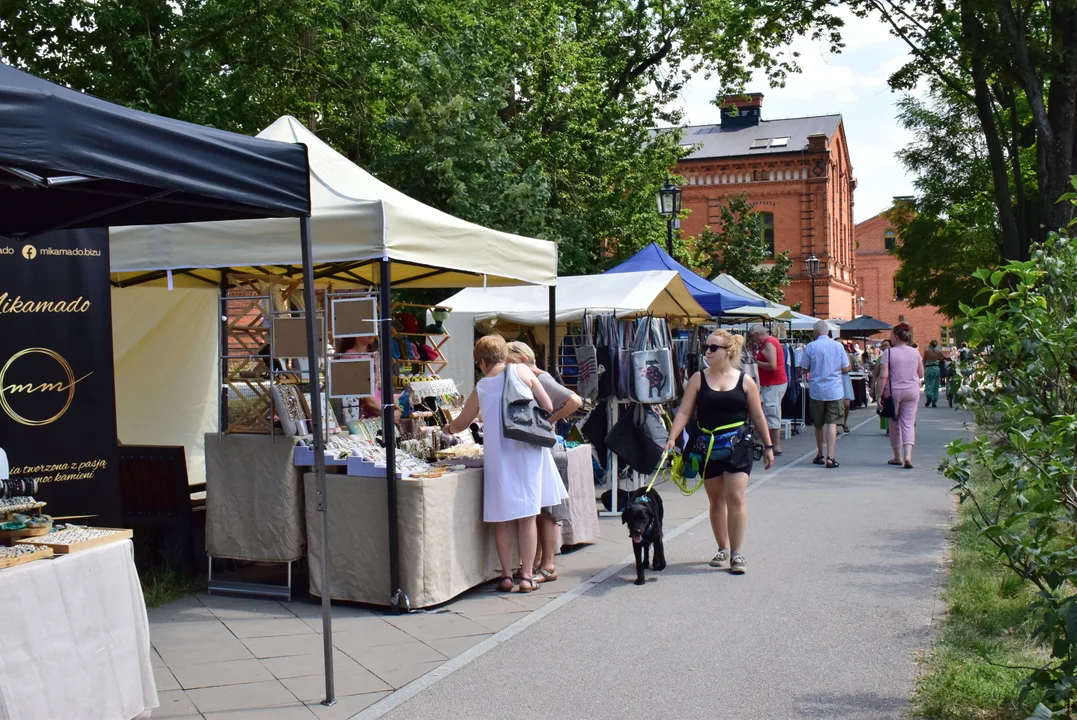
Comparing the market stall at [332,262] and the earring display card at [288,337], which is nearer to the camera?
the market stall at [332,262]

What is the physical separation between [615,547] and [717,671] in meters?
3.39

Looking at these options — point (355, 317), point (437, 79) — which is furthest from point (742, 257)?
point (355, 317)

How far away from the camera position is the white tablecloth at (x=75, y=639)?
3.68 metres

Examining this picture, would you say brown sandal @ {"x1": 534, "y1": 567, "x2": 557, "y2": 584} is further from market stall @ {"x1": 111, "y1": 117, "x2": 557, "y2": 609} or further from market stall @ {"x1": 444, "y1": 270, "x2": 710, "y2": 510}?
market stall @ {"x1": 111, "y1": 117, "x2": 557, "y2": 609}

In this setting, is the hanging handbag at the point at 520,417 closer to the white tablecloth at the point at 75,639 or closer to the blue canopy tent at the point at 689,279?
the white tablecloth at the point at 75,639

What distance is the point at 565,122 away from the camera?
2184 centimetres

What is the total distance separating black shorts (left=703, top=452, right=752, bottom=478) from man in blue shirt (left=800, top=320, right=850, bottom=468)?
670 cm

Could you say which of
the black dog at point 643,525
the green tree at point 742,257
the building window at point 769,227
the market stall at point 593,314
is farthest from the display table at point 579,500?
the building window at point 769,227

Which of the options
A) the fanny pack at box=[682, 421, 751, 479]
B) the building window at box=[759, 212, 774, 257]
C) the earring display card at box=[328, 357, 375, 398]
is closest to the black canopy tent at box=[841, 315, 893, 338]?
the building window at box=[759, 212, 774, 257]

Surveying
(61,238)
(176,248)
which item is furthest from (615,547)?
(61,238)

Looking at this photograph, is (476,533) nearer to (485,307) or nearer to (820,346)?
(485,307)

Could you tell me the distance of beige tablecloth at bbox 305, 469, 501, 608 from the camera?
6414mm

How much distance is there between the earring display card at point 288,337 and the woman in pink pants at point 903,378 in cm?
882

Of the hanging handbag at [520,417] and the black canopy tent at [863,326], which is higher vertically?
the black canopy tent at [863,326]
